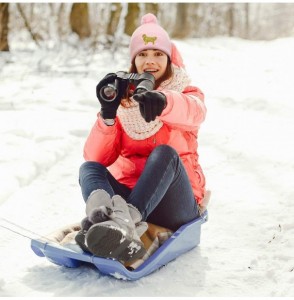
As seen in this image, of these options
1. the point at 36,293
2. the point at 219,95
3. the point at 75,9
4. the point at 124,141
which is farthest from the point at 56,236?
the point at 75,9

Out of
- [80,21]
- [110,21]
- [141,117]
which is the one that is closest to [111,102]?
[141,117]

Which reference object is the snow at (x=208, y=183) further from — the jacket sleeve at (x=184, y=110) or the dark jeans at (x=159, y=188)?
the jacket sleeve at (x=184, y=110)

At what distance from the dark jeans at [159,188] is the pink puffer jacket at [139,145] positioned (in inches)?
4.2

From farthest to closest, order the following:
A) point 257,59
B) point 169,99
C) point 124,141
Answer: point 257,59 < point 124,141 < point 169,99

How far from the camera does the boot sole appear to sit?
66.9 inches

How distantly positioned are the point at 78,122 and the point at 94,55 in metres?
4.17

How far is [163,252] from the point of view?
6.50 feet

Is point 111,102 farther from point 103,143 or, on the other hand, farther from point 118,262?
point 118,262

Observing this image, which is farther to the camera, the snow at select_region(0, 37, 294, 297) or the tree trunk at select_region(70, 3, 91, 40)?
the tree trunk at select_region(70, 3, 91, 40)

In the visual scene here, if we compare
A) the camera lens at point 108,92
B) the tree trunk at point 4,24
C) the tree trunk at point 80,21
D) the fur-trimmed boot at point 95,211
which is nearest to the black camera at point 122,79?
the camera lens at point 108,92

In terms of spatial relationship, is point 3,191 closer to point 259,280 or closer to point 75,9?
point 259,280

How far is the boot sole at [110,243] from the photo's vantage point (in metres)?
1.70

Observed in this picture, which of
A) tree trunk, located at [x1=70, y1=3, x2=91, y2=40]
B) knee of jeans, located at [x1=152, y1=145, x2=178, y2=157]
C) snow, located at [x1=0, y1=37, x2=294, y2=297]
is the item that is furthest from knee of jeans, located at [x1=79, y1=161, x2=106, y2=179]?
tree trunk, located at [x1=70, y1=3, x2=91, y2=40]

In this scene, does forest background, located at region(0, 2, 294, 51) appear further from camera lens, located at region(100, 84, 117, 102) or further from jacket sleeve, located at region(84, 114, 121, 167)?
camera lens, located at region(100, 84, 117, 102)
